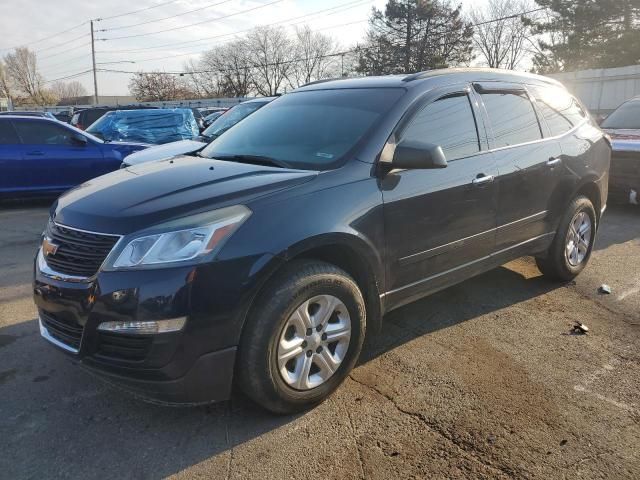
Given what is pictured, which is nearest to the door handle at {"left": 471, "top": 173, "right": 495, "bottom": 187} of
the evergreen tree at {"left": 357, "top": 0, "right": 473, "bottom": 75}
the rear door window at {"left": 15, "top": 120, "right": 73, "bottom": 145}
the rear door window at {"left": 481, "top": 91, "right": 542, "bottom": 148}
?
the rear door window at {"left": 481, "top": 91, "right": 542, "bottom": 148}

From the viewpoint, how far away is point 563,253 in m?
4.76

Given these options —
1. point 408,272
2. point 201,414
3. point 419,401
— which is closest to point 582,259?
point 408,272

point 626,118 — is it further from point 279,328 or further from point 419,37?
point 419,37

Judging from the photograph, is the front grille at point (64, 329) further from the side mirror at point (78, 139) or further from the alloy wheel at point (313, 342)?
the side mirror at point (78, 139)

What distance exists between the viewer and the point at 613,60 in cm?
3447

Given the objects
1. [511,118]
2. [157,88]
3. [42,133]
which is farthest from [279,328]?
[157,88]

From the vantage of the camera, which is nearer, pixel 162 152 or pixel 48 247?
pixel 48 247

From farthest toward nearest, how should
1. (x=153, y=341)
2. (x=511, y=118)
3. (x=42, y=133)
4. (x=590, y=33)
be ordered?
(x=590, y=33) → (x=42, y=133) → (x=511, y=118) → (x=153, y=341)

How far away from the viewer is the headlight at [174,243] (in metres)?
2.48

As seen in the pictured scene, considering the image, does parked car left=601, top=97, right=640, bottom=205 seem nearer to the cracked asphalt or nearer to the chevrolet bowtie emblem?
the cracked asphalt

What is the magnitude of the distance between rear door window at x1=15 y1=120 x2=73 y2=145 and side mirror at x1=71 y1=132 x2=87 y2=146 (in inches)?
2.5

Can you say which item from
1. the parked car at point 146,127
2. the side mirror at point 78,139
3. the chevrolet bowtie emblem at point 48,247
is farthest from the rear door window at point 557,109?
the parked car at point 146,127

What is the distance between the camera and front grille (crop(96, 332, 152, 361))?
248 centimetres

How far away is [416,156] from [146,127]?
907 cm
